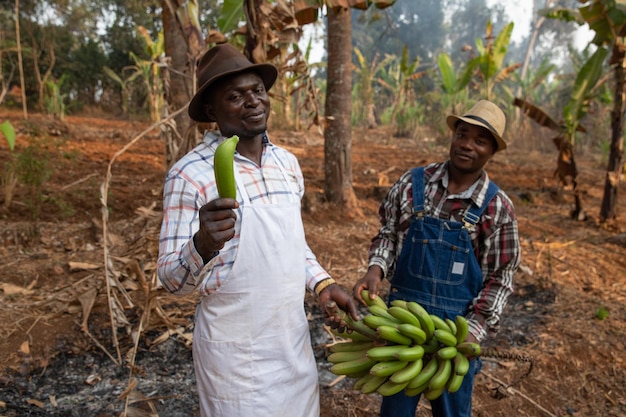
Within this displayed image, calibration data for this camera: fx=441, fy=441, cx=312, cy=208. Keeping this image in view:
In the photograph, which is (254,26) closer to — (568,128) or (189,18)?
(189,18)

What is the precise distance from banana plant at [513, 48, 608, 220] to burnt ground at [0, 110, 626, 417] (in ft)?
2.34

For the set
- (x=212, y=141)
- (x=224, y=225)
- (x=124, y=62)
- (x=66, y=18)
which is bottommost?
(x=224, y=225)

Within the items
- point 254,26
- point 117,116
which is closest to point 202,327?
point 254,26

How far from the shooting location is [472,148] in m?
1.88

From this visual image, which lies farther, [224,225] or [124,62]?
[124,62]

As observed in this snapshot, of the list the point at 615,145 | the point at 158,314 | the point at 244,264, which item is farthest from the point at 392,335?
the point at 615,145

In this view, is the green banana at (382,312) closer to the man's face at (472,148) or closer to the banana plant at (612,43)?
the man's face at (472,148)

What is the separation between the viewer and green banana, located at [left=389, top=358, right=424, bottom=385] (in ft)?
4.91

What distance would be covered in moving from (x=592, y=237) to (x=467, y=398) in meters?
4.84

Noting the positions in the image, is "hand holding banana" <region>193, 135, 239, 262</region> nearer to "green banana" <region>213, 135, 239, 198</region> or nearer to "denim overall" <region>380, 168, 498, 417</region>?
"green banana" <region>213, 135, 239, 198</region>

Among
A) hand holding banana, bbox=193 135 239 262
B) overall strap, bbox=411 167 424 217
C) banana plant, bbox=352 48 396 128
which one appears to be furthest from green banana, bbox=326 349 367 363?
banana plant, bbox=352 48 396 128

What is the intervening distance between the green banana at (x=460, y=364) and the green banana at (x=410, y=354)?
13 centimetres

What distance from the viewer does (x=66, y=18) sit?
53.2ft

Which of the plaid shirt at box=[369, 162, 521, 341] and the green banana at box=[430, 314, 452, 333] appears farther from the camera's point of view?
the plaid shirt at box=[369, 162, 521, 341]
